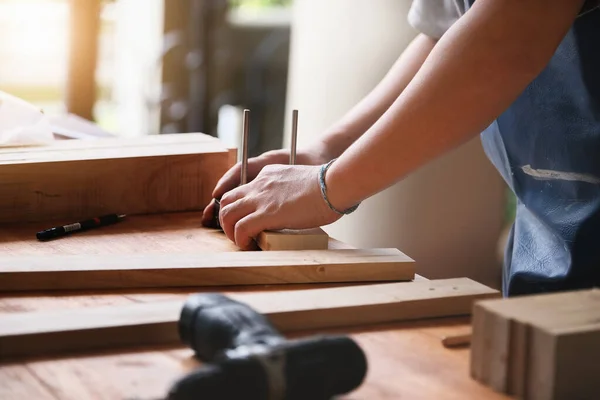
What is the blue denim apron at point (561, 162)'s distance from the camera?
1.30 metres

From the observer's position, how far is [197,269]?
1155 mm

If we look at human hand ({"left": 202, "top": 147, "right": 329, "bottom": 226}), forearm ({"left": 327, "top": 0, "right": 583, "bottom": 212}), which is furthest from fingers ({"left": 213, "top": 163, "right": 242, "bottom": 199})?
forearm ({"left": 327, "top": 0, "right": 583, "bottom": 212})

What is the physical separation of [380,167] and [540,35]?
28cm

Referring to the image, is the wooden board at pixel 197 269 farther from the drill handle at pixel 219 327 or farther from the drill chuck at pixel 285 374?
the drill chuck at pixel 285 374

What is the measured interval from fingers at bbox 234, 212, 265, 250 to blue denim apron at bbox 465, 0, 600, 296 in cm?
44

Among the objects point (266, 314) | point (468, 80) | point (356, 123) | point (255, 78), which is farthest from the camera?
point (255, 78)

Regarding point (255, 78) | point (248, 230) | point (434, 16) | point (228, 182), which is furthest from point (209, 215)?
point (255, 78)

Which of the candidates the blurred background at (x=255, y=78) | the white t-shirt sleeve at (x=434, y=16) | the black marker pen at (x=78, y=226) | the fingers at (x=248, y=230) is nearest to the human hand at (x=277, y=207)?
the fingers at (x=248, y=230)

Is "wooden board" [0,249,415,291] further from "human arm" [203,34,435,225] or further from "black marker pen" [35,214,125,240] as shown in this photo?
"human arm" [203,34,435,225]

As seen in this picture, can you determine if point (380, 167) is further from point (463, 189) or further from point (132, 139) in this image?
point (463, 189)

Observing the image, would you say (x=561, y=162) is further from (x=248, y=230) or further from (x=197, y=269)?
(x=197, y=269)

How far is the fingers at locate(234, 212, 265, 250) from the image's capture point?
133cm

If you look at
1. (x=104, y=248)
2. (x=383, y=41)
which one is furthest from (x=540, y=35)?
(x=383, y=41)

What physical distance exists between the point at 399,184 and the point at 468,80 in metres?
1.41
